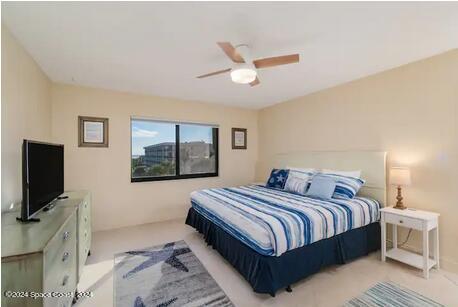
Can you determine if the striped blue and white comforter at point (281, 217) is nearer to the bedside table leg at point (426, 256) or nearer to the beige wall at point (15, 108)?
the bedside table leg at point (426, 256)

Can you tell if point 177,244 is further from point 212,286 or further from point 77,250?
point 77,250

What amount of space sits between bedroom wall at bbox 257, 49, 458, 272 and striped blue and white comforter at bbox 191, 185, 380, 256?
0.64m

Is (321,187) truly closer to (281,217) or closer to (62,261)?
(281,217)

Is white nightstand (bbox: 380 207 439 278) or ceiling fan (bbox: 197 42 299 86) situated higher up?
ceiling fan (bbox: 197 42 299 86)

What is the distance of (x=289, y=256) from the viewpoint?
2.02 meters

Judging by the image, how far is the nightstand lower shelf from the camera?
2346 millimetres

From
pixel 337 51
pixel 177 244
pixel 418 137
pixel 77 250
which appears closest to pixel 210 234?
pixel 177 244

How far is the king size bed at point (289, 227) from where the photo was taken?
6.44 feet

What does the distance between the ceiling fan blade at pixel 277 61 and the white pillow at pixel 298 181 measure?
1941mm

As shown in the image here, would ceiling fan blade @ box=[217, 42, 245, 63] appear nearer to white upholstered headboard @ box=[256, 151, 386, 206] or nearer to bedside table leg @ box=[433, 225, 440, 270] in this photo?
white upholstered headboard @ box=[256, 151, 386, 206]

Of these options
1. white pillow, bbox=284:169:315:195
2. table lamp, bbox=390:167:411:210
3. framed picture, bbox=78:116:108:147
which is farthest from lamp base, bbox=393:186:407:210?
framed picture, bbox=78:116:108:147

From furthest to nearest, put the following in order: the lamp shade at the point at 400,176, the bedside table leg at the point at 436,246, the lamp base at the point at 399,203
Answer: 1. the lamp base at the point at 399,203
2. the lamp shade at the point at 400,176
3. the bedside table leg at the point at 436,246

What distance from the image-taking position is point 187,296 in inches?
78.7

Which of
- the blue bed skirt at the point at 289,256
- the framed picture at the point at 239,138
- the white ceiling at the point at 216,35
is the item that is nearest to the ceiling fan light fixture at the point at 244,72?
the white ceiling at the point at 216,35
